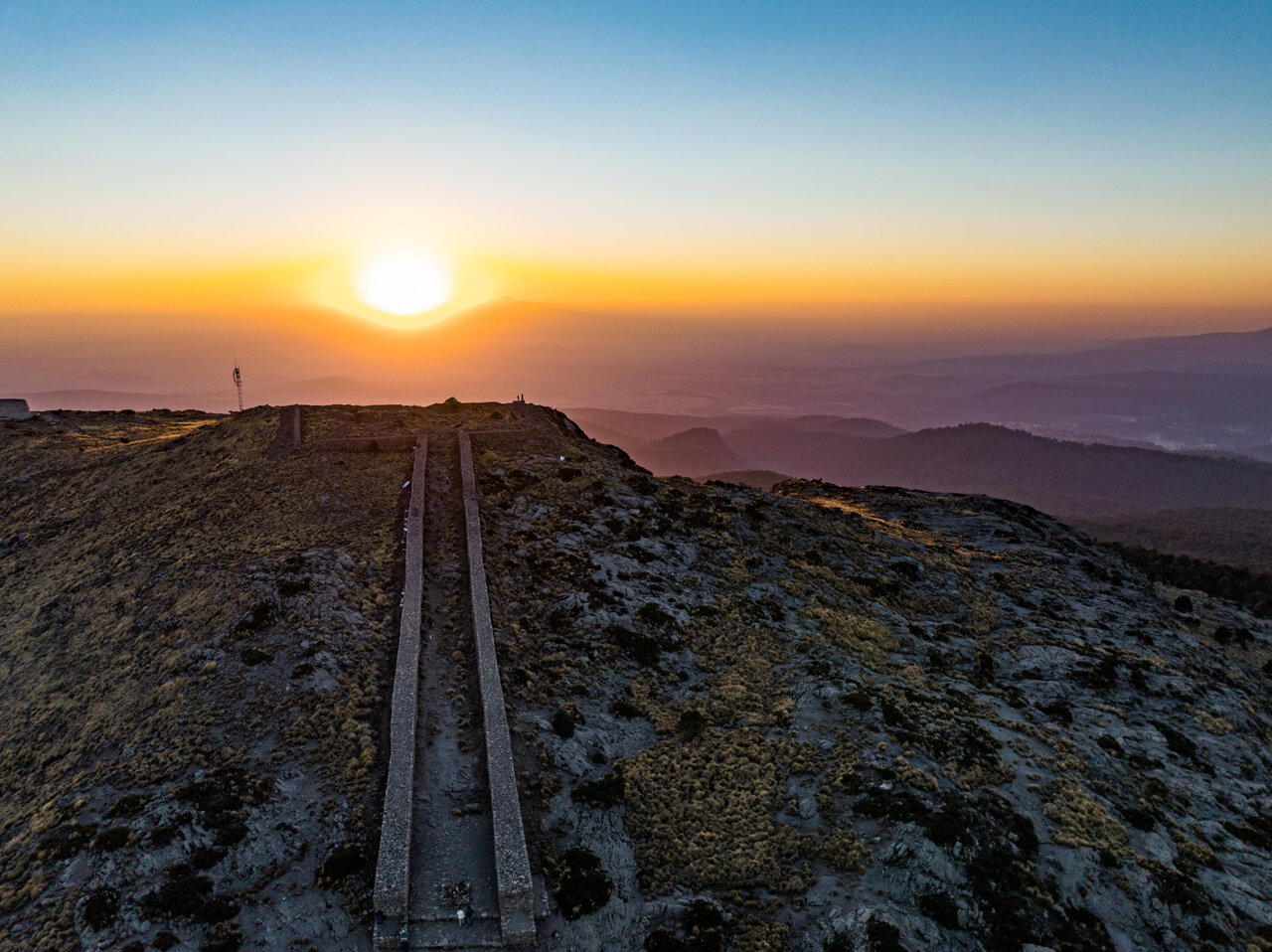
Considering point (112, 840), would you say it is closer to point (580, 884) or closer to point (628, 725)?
point (580, 884)

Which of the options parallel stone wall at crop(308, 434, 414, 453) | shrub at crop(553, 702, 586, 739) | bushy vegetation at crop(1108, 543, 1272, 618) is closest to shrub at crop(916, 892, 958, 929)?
shrub at crop(553, 702, 586, 739)

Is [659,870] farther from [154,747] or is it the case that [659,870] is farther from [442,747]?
[154,747]

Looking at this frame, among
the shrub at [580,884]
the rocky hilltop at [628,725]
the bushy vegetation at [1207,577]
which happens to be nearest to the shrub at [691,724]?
the rocky hilltop at [628,725]

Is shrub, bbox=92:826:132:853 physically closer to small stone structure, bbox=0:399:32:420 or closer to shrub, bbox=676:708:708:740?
shrub, bbox=676:708:708:740

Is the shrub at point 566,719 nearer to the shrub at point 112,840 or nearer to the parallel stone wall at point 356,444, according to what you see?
the shrub at point 112,840

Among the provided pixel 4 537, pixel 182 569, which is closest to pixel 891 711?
pixel 182 569

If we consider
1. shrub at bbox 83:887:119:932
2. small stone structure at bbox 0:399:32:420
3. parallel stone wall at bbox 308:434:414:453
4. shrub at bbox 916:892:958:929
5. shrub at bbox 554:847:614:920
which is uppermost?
small stone structure at bbox 0:399:32:420
